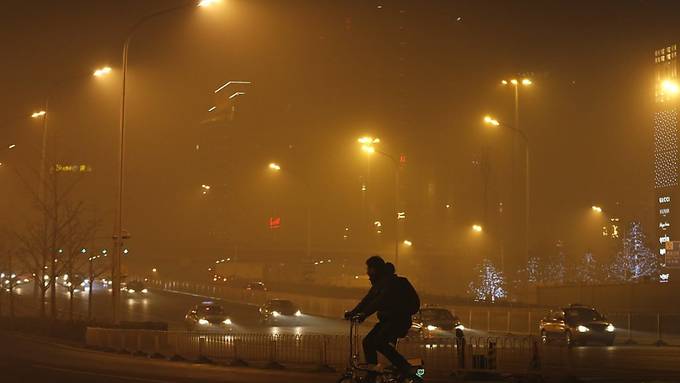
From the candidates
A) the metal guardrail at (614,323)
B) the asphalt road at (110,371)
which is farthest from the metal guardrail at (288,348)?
the metal guardrail at (614,323)

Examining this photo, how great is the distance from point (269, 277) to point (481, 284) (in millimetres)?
30108

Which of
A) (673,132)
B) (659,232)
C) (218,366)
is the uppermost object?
(673,132)

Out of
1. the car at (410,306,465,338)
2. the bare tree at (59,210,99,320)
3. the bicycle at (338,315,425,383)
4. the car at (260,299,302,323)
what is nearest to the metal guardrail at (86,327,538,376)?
the bicycle at (338,315,425,383)

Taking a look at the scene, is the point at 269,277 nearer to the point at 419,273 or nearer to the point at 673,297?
the point at 419,273

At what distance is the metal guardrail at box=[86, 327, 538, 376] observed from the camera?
24344 mm

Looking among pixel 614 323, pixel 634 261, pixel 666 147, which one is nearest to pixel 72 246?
pixel 614 323

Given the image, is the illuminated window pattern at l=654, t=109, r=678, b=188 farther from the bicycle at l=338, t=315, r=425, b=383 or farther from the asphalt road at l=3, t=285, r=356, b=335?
the bicycle at l=338, t=315, r=425, b=383

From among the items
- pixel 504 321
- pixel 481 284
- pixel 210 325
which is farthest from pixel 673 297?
pixel 481 284

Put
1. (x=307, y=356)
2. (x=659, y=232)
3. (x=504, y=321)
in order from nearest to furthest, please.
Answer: (x=307, y=356), (x=504, y=321), (x=659, y=232)

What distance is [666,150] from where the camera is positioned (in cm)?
10212

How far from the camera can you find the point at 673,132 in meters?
98.6

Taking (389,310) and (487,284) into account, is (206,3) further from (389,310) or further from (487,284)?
(487,284)

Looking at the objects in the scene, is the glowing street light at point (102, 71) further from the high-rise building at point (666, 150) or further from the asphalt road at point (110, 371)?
the high-rise building at point (666, 150)

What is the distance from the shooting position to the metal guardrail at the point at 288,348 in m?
24.3
